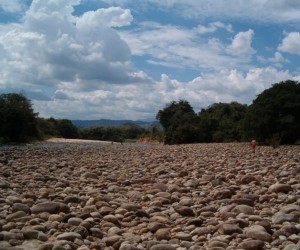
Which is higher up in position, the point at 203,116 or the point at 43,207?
the point at 203,116

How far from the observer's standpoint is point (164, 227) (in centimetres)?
610

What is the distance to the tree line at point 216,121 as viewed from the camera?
Answer: 2838 cm

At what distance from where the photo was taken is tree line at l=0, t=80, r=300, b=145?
93.1 ft

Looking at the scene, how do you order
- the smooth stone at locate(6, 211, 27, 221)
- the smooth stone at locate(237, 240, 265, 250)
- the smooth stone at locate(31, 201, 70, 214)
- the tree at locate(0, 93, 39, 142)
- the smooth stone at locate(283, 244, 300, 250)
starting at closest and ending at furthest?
1. the smooth stone at locate(283, 244, 300, 250)
2. the smooth stone at locate(237, 240, 265, 250)
3. the smooth stone at locate(6, 211, 27, 221)
4. the smooth stone at locate(31, 201, 70, 214)
5. the tree at locate(0, 93, 39, 142)

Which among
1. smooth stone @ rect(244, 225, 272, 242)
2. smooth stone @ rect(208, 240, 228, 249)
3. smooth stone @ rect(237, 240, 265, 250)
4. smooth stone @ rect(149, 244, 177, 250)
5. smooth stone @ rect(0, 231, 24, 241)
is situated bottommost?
smooth stone @ rect(0, 231, 24, 241)

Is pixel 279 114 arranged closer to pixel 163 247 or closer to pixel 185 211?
pixel 185 211

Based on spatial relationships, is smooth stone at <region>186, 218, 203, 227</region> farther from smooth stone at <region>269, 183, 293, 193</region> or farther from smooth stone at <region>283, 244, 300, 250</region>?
smooth stone at <region>269, 183, 293, 193</region>

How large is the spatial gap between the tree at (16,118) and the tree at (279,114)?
70.2ft

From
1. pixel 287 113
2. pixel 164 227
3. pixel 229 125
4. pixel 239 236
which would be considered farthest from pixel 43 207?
pixel 229 125

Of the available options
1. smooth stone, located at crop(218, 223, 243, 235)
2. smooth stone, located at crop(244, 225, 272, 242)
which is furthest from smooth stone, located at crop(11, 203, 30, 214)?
smooth stone, located at crop(244, 225, 272, 242)

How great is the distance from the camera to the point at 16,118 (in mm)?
39562

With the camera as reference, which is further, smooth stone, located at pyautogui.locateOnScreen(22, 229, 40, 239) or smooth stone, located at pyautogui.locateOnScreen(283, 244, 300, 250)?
smooth stone, located at pyautogui.locateOnScreen(22, 229, 40, 239)

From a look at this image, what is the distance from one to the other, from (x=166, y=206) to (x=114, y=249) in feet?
8.17

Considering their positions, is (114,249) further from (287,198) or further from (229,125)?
(229,125)
